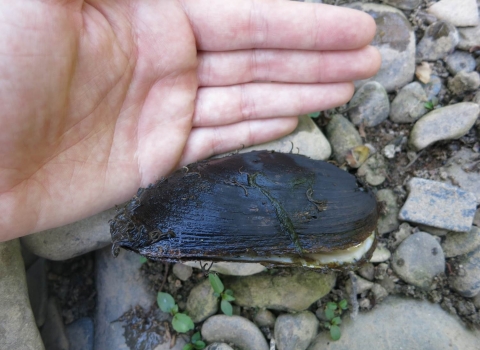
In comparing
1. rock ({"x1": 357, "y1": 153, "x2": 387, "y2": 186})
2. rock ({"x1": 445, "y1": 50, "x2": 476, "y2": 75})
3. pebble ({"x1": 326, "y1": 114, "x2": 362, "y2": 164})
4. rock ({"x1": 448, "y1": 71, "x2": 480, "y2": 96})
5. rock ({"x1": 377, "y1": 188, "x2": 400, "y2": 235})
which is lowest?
rock ({"x1": 377, "y1": 188, "x2": 400, "y2": 235})

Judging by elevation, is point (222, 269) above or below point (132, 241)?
below

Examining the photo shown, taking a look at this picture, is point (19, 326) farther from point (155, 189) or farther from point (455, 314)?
point (455, 314)

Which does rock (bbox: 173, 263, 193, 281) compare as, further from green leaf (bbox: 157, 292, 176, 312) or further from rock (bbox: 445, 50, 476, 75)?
rock (bbox: 445, 50, 476, 75)

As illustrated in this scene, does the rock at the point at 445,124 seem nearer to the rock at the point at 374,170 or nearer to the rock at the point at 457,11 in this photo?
the rock at the point at 374,170

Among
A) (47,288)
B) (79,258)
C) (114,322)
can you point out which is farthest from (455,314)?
(47,288)

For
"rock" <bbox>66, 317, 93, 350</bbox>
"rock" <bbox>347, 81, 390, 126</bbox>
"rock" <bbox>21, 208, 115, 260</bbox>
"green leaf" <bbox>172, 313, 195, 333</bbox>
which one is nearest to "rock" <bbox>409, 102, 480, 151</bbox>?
"rock" <bbox>347, 81, 390, 126</bbox>

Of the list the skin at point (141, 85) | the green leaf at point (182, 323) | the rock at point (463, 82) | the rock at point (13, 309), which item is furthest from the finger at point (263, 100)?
the rock at point (13, 309)
